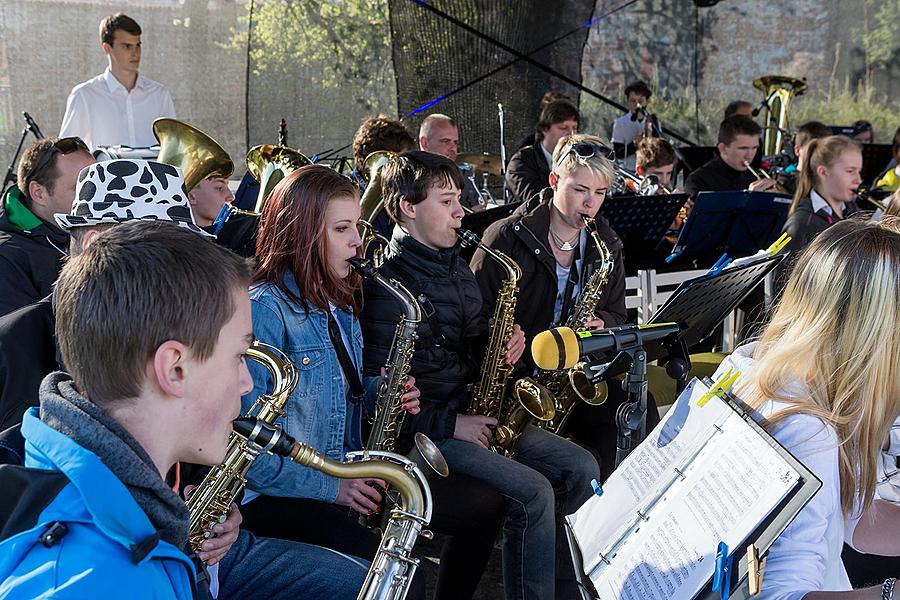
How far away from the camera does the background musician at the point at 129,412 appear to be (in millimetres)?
1192

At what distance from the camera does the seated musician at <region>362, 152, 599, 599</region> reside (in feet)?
10.2

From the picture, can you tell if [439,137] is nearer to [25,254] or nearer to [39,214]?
[39,214]

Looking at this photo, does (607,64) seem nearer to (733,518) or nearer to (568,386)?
(568,386)

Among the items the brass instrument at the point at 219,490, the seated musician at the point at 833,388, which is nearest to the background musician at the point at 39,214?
the brass instrument at the point at 219,490

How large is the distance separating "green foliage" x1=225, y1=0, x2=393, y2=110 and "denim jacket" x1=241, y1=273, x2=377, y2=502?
6.28 meters

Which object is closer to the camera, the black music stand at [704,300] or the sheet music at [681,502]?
the sheet music at [681,502]

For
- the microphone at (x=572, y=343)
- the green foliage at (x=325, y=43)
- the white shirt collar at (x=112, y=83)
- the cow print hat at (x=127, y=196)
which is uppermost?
the green foliage at (x=325, y=43)

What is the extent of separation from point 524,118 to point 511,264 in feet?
19.9

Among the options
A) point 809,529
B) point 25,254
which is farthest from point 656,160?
point 809,529

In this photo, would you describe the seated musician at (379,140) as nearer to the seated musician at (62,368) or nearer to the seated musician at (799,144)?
the seated musician at (62,368)

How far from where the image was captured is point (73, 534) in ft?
3.93

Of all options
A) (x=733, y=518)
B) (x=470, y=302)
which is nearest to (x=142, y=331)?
(x=733, y=518)

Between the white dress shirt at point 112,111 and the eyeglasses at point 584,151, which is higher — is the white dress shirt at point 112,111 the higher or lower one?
the higher one

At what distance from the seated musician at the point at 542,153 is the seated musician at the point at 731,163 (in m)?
1.15
